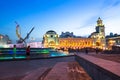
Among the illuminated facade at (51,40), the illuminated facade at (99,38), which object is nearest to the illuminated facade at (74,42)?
the illuminated facade at (99,38)

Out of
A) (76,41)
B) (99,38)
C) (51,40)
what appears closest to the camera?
(51,40)

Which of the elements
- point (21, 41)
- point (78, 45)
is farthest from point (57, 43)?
point (21, 41)

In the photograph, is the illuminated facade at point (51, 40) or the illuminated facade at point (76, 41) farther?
the illuminated facade at point (76, 41)

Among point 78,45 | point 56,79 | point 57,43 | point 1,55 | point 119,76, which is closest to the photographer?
point 119,76

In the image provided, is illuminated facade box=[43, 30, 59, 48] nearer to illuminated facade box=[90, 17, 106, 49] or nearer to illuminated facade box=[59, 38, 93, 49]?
illuminated facade box=[59, 38, 93, 49]

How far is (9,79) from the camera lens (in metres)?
7.67

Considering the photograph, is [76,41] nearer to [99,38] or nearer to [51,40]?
[99,38]

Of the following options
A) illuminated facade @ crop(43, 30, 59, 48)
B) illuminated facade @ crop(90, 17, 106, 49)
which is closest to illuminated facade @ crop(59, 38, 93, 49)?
illuminated facade @ crop(90, 17, 106, 49)

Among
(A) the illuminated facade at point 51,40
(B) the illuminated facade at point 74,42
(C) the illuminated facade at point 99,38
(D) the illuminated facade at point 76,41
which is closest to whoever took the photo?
(A) the illuminated facade at point 51,40

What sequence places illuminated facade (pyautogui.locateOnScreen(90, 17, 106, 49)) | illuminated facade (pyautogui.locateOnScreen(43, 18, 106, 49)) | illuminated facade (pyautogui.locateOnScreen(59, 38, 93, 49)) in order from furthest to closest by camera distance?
illuminated facade (pyautogui.locateOnScreen(90, 17, 106, 49)), illuminated facade (pyautogui.locateOnScreen(59, 38, 93, 49)), illuminated facade (pyautogui.locateOnScreen(43, 18, 106, 49))

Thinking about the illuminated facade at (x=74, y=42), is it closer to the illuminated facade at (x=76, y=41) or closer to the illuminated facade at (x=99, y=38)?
the illuminated facade at (x=76, y=41)

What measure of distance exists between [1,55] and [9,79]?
21.0m

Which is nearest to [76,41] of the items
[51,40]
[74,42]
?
[74,42]

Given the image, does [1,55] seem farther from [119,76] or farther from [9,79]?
[119,76]
